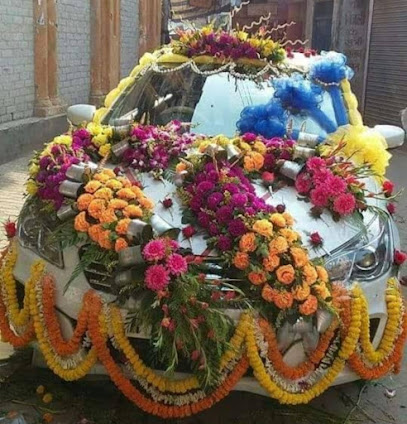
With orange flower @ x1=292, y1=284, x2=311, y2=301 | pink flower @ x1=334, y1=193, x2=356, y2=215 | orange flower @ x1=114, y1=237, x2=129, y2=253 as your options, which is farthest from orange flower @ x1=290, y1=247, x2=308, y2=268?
orange flower @ x1=114, y1=237, x2=129, y2=253

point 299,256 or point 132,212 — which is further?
point 132,212

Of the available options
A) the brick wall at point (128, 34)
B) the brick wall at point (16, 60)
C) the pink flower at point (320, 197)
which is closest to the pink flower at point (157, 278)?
the pink flower at point (320, 197)

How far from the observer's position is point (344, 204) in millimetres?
3434

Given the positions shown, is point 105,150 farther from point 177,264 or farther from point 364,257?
point 364,257

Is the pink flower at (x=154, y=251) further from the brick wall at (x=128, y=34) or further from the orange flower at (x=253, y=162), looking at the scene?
the brick wall at (x=128, y=34)

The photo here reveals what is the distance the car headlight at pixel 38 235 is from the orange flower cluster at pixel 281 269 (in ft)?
3.03

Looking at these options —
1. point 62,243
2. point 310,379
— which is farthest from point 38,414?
point 310,379

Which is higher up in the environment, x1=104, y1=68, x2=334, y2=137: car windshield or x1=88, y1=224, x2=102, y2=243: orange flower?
x1=104, y1=68, x2=334, y2=137: car windshield

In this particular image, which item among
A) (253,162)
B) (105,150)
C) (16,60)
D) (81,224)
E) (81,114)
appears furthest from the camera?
(16,60)

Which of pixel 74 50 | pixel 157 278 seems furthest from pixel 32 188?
pixel 74 50

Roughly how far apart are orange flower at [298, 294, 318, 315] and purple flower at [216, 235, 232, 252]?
1.41 ft

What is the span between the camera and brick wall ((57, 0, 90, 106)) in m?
13.1

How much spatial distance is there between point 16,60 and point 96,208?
8203 mm

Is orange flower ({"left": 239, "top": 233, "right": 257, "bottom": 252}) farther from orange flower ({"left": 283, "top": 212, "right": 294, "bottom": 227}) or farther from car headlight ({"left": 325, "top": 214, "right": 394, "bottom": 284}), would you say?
→ car headlight ({"left": 325, "top": 214, "right": 394, "bottom": 284})
